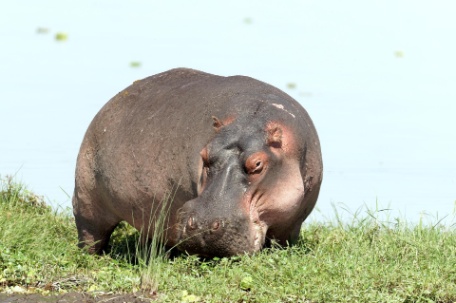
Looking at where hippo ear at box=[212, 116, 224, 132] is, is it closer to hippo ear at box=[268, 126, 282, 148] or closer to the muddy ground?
hippo ear at box=[268, 126, 282, 148]

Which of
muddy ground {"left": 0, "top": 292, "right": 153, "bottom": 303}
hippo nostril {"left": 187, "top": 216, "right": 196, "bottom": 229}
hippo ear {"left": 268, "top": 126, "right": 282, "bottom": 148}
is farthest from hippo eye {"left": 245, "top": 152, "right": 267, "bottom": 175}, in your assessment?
muddy ground {"left": 0, "top": 292, "right": 153, "bottom": 303}

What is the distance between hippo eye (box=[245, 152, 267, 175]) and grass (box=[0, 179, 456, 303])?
1.95 ft

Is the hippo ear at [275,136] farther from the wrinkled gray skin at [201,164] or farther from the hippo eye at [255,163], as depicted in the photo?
the hippo eye at [255,163]

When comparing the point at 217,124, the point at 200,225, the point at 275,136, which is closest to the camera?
the point at 200,225

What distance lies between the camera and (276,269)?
7.42 meters

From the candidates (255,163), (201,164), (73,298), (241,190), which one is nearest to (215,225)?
(241,190)

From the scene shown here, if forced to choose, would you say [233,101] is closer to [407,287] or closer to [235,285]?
[235,285]

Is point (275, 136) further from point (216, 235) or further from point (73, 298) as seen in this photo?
point (73, 298)

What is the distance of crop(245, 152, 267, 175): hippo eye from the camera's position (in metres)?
7.41

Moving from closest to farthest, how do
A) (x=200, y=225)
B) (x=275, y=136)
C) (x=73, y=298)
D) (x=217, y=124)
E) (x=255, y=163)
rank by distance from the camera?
(x=73, y=298), (x=200, y=225), (x=255, y=163), (x=275, y=136), (x=217, y=124)

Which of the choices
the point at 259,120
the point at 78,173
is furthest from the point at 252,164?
the point at 78,173

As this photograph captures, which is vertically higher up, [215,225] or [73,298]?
[215,225]

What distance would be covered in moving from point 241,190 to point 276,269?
59cm

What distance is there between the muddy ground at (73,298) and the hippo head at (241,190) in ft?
2.04
